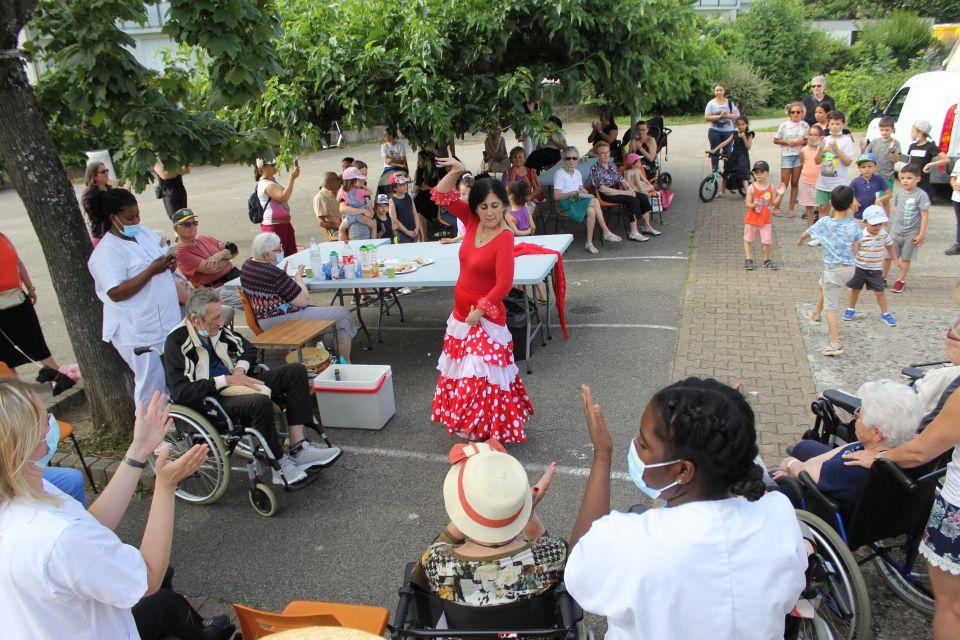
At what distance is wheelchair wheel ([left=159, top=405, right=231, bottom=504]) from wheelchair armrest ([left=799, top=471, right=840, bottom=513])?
318 cm

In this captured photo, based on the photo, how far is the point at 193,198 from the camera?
56.4ft

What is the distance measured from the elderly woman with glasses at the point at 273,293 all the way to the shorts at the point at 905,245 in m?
5.99

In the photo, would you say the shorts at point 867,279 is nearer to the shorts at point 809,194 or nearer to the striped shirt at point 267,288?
the shorts at point 809,194

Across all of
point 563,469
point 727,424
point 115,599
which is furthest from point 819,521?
point 115,599

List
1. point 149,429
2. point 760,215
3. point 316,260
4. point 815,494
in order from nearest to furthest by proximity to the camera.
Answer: point 149,429, point 815,494, point 316,260, point 760,215

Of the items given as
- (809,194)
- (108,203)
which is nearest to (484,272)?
(108,203)

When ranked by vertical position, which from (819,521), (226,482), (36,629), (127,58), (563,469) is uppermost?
(127,58)

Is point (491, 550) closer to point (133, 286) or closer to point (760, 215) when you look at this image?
point (133, 286)

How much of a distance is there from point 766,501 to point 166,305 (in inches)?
165

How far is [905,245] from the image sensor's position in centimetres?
736

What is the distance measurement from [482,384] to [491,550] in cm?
233

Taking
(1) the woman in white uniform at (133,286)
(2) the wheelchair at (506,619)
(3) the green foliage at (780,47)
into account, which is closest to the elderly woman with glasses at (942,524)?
(2) the wheelchair at (506,619)

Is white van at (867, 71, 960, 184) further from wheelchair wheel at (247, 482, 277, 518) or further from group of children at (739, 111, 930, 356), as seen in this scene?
Answer: wheelchair wheel at (247, 482, 277, 518)

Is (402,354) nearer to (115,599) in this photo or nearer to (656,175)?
(115,599)
